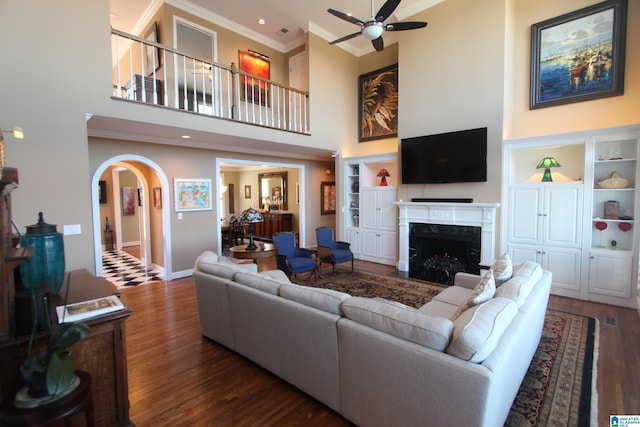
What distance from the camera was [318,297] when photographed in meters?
2.17

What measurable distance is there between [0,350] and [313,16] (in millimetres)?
6705

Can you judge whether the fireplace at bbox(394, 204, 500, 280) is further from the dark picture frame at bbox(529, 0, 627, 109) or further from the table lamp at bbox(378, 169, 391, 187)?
the dark picture frame at bbox(529, 0, 627, 109)

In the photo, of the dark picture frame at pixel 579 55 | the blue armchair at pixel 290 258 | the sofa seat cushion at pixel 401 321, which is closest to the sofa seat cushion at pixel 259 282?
the sofa seat cushion at pixel 401 321

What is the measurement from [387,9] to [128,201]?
29.8ft

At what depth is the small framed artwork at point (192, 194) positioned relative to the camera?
5.76m

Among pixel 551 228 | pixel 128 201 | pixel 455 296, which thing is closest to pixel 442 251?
pixel 551 228

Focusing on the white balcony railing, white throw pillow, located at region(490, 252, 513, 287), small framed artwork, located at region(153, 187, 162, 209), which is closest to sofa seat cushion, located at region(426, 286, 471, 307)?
white throw pillow, located at region(490, 252, 513, 287)

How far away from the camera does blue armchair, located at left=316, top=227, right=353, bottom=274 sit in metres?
5.53

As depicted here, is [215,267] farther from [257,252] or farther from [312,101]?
[312,101]

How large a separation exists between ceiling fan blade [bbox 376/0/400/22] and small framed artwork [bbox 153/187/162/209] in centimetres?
481

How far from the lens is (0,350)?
4.69ft

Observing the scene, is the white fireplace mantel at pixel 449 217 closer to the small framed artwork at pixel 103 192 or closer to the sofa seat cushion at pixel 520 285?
the sofa seat cushion at pixel 520 285

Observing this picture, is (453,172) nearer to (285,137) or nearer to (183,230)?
(285,137)

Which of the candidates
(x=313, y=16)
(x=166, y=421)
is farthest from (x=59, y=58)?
(x=313, y=16)
